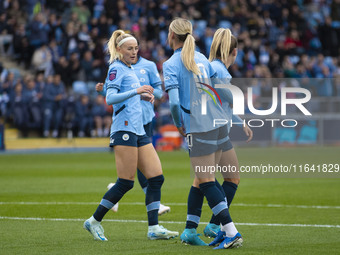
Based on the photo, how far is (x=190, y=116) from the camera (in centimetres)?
690

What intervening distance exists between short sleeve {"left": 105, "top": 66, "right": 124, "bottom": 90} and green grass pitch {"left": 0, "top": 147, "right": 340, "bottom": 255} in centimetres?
162

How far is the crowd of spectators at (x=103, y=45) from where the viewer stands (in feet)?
81.6

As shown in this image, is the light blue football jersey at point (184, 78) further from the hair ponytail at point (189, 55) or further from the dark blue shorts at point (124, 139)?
the dark blue shorts at point (124, 139)

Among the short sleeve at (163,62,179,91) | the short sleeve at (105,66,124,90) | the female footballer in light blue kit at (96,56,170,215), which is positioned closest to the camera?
the short sleeve at (163,62,179,91)

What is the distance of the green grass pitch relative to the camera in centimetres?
695

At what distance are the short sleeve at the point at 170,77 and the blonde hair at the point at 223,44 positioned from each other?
0.60 meters

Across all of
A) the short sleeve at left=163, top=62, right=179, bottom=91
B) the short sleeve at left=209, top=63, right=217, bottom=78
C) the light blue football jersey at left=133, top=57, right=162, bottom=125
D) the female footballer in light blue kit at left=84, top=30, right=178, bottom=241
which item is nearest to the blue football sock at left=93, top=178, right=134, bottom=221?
the female footballer in light blue kit at left=84, top=30, right=178, bottom=241

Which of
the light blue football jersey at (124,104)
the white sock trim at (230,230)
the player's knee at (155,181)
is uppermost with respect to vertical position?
the light blue football jersey at (124,104)

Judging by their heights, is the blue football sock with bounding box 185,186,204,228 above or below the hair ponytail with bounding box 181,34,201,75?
below

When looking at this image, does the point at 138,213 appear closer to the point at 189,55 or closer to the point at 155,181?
the point at 155,181

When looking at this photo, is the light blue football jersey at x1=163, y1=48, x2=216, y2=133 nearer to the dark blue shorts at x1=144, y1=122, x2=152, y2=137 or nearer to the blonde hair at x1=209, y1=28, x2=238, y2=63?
the blonde hair at x1=209, y1=28, x2=238, y2=63

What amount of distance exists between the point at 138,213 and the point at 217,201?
3.35 m

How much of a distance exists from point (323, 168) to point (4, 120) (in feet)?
38.4

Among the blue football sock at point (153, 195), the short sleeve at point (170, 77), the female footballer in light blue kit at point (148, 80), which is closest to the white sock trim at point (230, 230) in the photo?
the blue football sock at point (153, 195)
